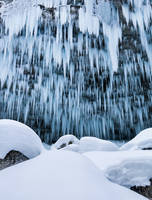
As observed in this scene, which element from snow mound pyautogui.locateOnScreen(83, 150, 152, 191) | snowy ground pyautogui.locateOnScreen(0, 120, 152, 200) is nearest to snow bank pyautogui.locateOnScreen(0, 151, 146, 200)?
snowy ground pyautogui.locateOnScreen(0, 120, 152, 200)

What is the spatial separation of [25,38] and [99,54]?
140 inches

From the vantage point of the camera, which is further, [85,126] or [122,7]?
[85,126]

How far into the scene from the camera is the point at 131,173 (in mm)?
3404

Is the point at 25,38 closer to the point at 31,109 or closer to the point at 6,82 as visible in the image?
the point at 6,82

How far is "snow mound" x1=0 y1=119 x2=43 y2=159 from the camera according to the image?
3666 mm

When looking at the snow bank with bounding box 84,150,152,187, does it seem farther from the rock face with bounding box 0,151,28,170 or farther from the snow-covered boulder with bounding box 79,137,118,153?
the snow-covered boulder with bounding box 79,137,118,153

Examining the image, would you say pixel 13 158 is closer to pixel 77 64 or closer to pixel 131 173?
pixel 131 173

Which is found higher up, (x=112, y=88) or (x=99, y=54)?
(x=99, y=54)

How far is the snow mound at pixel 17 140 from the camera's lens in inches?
144

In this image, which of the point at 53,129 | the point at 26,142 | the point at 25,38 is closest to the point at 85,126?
the point at 53,129

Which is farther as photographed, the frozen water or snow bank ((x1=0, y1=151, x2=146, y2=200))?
the frozen water

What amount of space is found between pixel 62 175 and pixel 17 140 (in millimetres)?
1694

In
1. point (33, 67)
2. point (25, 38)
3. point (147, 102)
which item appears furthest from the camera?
point (147, 102)

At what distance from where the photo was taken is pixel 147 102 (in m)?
13.4
